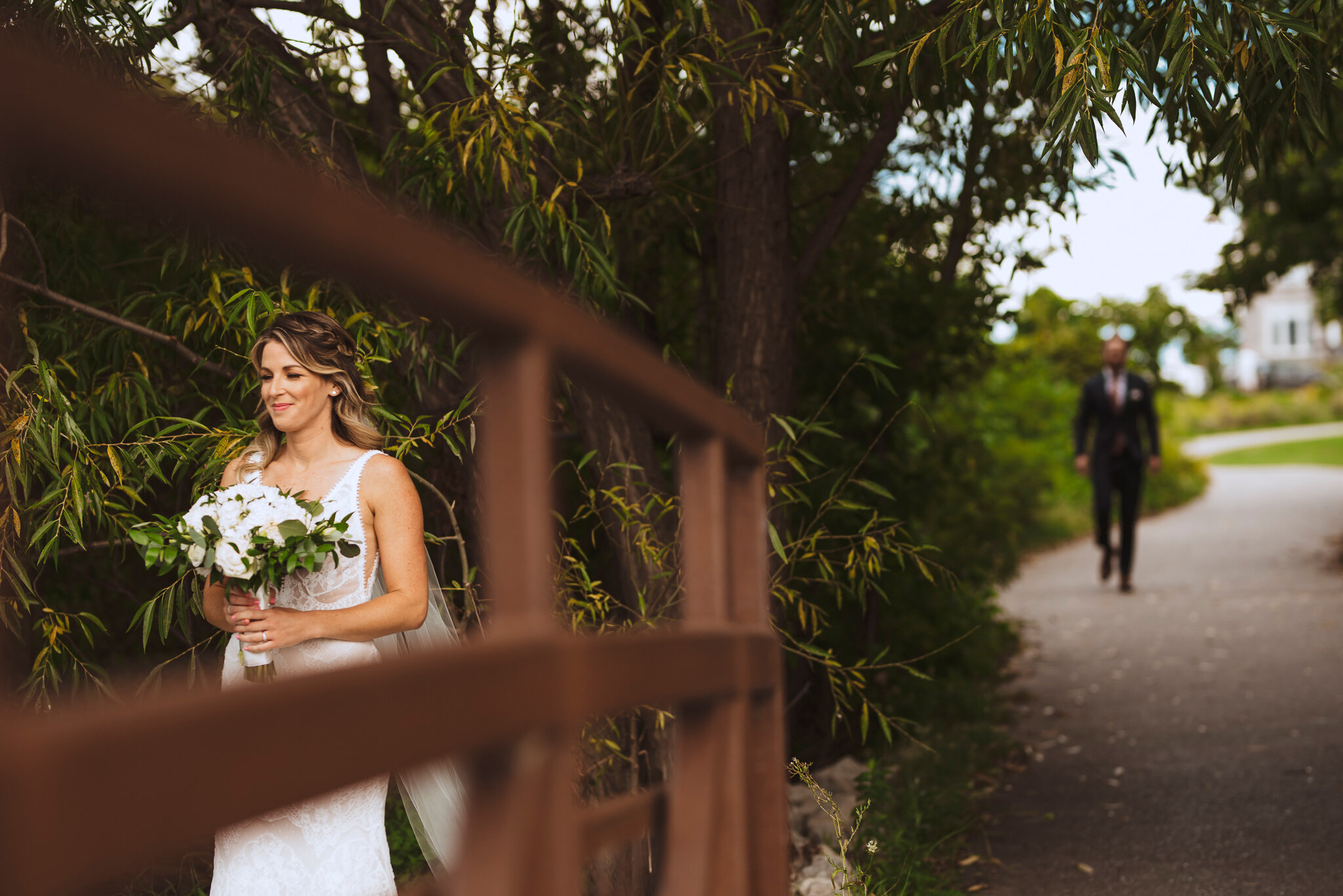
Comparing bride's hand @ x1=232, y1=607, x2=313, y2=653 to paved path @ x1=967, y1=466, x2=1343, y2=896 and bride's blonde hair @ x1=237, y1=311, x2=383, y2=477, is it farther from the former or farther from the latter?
paved path @ x1=967, y1=466, x2=1343, y2=896

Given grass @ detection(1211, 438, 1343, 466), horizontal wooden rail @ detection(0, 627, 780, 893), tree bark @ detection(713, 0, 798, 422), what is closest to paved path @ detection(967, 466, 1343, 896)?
tree bark @ detection(713, 0, 798, 422)

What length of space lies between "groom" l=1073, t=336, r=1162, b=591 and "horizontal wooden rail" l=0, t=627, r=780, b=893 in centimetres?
868

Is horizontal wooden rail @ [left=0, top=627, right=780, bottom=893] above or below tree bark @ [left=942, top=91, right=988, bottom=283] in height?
below

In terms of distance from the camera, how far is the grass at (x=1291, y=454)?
29016 mm

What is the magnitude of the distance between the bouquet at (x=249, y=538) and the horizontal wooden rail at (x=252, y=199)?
1505mm

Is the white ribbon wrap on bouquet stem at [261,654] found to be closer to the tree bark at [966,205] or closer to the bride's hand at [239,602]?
the bride's hand at [239,602]

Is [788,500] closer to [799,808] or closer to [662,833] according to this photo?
[799,808]

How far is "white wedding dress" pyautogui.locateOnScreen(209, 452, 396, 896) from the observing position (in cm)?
265

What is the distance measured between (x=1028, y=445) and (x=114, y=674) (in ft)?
39.9

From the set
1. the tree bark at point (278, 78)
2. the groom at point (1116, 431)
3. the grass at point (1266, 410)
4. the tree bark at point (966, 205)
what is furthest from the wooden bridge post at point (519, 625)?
the grass at point (1266, 410)

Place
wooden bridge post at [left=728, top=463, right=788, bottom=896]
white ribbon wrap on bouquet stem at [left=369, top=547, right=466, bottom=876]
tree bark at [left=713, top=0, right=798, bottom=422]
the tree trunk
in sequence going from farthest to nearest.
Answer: tree bark at [left=713, top=0, right=798, bottom=422] < the tree trunk < white ribbon wrap on bouquet stem at [left=369, top=547, right=466, bottom=876] < wooden bridge post at [left=728, top=463, right=788, bottom=896]

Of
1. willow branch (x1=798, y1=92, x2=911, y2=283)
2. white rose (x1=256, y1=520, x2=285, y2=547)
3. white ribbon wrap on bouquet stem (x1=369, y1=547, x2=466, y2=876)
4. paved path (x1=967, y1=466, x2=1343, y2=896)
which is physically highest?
willow branch (x1=798, y1=92, x2=911, y2=283)

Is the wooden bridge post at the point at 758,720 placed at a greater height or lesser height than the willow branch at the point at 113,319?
lesser

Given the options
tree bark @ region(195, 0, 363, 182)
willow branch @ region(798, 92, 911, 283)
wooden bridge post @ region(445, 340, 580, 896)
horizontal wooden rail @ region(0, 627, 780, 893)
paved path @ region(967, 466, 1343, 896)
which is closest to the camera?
horizontal wooden rail @ region(0, 627, 780, 893)
